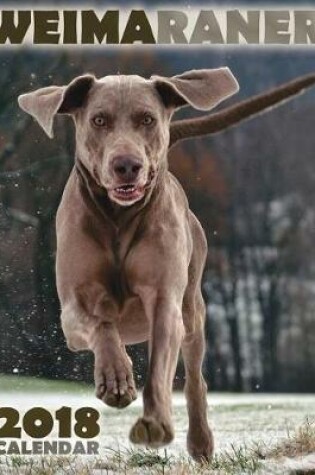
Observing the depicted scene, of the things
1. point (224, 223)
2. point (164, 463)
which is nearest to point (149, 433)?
point (164, 463)

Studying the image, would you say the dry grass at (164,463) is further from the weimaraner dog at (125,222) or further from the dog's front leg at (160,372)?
the dog's front leg at (160,372)

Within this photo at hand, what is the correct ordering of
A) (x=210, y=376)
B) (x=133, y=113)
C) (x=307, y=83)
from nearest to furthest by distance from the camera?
(x=133, y=113)
(x=307, y=83)
(x=210, y=376)

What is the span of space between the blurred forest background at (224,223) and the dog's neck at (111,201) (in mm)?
1250

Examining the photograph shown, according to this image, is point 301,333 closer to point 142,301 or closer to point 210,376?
point 210,376

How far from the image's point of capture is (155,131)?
174 inches

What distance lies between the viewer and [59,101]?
14.9 feet

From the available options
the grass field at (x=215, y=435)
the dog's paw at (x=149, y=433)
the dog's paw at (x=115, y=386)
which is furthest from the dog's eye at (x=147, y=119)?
the grass field at (x=215, y=435)

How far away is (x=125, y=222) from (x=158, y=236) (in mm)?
147

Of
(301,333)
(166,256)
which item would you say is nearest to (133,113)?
(166,256)

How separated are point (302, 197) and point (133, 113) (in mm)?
2067

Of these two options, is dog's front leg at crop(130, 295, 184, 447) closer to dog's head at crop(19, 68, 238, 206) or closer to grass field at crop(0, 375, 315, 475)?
dog's head at crop(19, 68, 238, 206)

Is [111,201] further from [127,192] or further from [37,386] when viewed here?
[37,386]

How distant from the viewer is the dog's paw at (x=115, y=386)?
399cm

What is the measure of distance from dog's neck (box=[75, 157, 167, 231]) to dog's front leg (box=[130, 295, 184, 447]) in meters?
0.35
